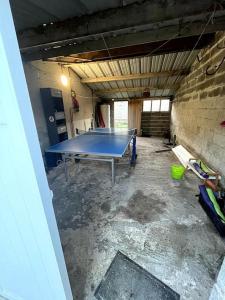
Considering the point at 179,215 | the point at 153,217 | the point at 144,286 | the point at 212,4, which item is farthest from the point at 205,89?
the point at 144,286

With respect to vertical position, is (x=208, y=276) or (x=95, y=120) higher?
(x=95, y=120)

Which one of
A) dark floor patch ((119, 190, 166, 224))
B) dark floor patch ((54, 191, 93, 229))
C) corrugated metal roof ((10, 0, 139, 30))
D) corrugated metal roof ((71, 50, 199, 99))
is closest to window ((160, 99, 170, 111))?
corrugated metal roof ((71, 50, 199, 99))

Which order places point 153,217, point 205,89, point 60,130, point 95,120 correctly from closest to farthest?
point 153,217 → point 205,89 → point 60,130 → point 95,120

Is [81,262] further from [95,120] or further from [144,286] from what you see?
[95,120]

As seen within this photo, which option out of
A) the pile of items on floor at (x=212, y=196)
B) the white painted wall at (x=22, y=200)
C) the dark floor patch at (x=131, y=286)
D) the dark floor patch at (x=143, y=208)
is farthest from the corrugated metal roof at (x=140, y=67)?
the dark floor patch at (x=131, y=286)

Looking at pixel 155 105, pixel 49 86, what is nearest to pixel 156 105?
pixel 155 105

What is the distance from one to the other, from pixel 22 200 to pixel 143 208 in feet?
6.54

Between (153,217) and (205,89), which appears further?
(205,89)

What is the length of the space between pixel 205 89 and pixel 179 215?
9.56 ft

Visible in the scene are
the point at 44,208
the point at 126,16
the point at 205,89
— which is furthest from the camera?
the point at 205,89

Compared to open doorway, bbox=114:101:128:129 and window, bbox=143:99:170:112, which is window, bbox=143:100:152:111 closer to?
window, bbox=143:99:170:112

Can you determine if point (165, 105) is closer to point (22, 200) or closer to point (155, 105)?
point (155, 105)

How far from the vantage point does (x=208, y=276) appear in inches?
52.3

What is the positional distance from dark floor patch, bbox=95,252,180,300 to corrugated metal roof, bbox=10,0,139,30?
2.77 meters
